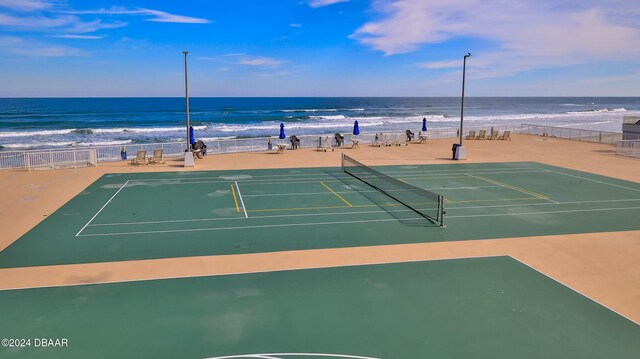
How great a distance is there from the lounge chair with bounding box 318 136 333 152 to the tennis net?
943 centimetres

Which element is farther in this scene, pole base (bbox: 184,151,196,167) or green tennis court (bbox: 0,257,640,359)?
pole base (bbox: 184,151,196,167)

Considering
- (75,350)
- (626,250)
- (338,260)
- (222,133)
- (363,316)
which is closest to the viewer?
(75,350)

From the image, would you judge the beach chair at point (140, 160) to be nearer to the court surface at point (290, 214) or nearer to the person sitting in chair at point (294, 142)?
the court surface at point (290, 214)

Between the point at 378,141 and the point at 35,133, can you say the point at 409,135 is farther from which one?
the point at 35,133

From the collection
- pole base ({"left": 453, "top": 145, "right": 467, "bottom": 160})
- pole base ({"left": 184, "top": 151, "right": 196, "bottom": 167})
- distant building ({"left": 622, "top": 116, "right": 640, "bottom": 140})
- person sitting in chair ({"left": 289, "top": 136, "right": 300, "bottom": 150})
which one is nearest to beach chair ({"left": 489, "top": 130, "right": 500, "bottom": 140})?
distant building ({"left": 622, "top": 116, "right": 640, "bottom": 140})

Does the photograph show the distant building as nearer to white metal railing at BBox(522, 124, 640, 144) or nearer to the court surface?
white metal railing at BBox(522, 124, 640, 144)

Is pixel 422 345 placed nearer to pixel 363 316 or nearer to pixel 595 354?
pixel 363 316

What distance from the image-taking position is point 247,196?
20547 mm

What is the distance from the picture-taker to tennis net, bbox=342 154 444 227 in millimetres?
16781

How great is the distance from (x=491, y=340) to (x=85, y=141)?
6006 cm

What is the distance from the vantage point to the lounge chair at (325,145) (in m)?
36.9

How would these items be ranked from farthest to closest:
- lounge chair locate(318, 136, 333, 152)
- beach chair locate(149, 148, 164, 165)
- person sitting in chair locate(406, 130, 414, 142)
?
person sitting in chair locate(406, 130, 414, 142) → lounge chair locate(318, 136, 333, 152) → beach chair locate(149, 148, 164, 165)

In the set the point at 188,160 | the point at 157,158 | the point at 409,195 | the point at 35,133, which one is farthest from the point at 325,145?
the point at 35,133

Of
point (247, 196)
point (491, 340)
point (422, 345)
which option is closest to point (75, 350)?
point (422, 345)
